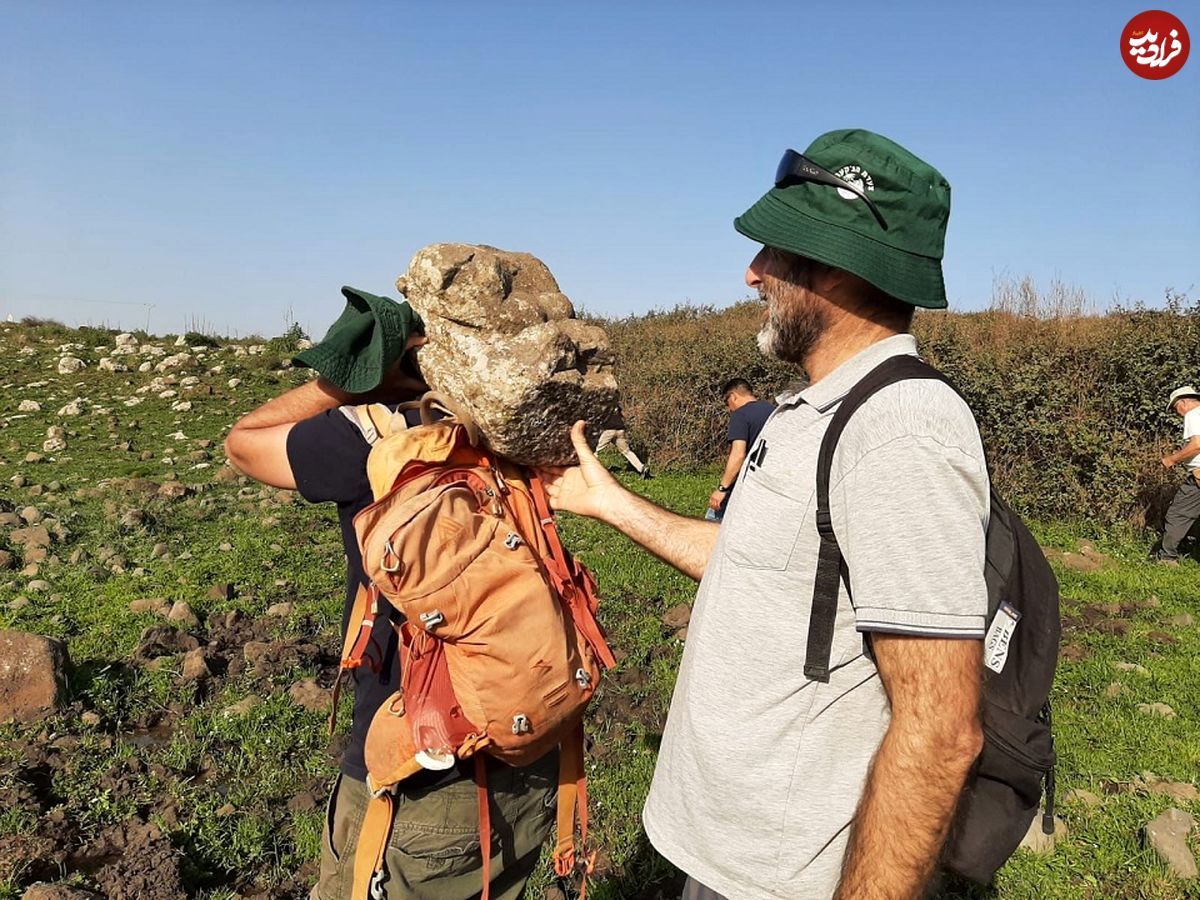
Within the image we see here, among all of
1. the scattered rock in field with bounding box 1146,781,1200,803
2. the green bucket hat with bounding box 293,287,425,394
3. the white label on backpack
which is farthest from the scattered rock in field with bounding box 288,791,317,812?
the scattered rock in field with bounding box 1146,781,1200,803

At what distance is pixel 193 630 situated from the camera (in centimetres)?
679

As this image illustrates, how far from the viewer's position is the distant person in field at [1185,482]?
9.73 m

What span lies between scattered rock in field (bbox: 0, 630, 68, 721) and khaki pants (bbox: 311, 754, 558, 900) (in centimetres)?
385

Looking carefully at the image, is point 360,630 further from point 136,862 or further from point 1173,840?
point 1173,840

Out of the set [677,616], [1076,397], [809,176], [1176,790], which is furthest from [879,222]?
[1076,397]

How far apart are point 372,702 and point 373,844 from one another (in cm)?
36

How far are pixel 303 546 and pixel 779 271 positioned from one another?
8071 millimetres

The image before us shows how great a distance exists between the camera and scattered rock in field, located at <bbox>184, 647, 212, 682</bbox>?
19.4ft

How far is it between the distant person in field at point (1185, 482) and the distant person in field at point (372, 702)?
389 inches

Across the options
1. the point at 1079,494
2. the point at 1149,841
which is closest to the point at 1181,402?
the point at 1079,494

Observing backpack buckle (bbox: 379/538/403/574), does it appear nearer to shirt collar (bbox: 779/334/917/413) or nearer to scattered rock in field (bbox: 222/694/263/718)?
shirt collar (bbox: 779/334/917/413)

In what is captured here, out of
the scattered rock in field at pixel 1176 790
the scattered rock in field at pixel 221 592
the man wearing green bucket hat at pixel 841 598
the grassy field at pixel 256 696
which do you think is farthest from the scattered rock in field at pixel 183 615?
the scattered rock in field at pixel 1176 790

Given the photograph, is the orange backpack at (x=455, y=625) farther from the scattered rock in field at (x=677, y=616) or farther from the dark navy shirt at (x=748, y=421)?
the dark navy shirt at (x=748, y=421)

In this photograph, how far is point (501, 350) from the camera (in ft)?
7.75
